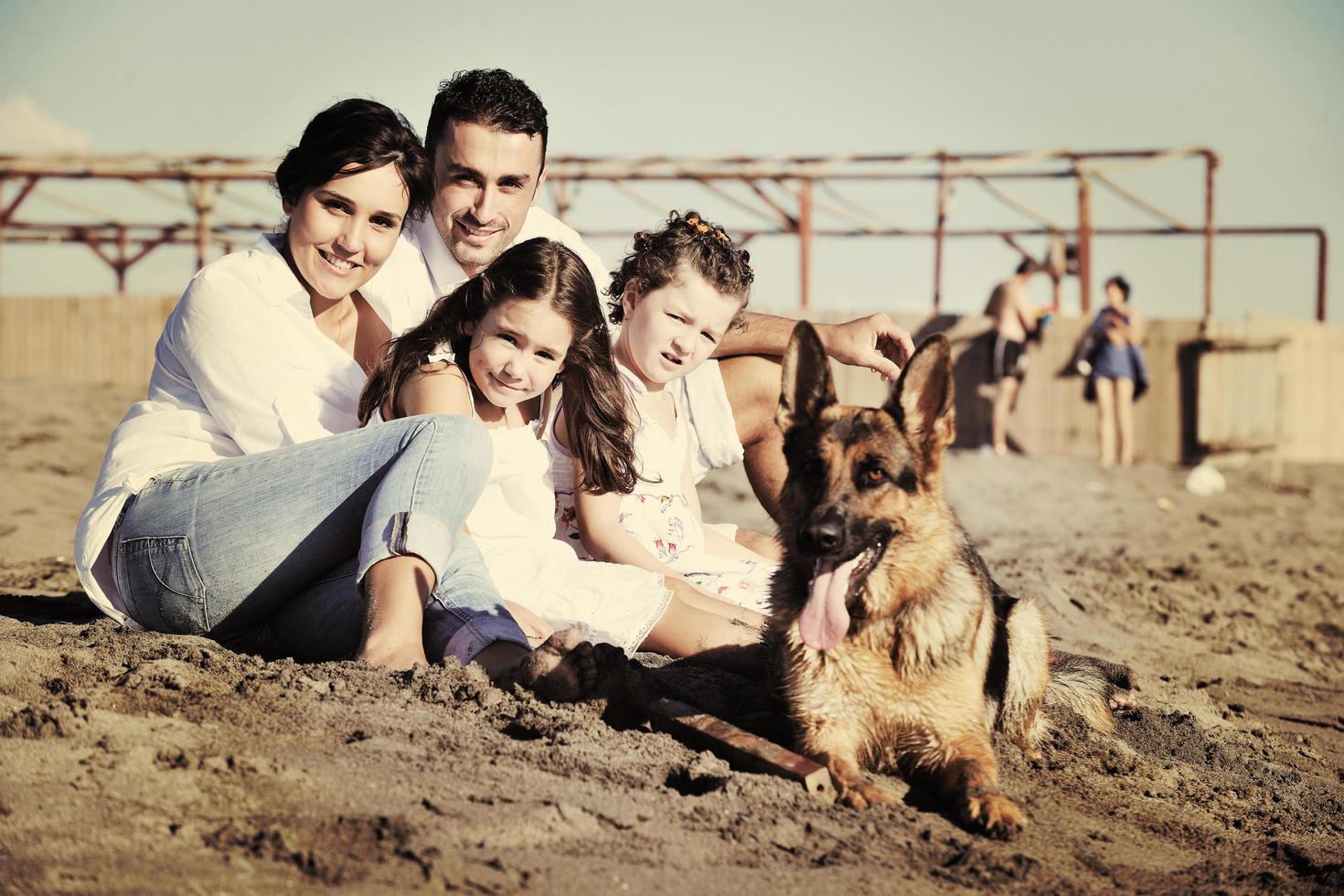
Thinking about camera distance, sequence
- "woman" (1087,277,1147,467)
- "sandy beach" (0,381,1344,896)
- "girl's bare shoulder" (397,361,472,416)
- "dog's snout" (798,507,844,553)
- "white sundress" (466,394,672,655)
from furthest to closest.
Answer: "woman" (1087,277,1147,467), "white sundress" (466,394,672,655), "girl's bare shoulder" (397,361,472,416), "dog's snout" (798,507,844,553), "sandy beach" (0,381,1344,896)

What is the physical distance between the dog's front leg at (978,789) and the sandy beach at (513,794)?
6 centimetres

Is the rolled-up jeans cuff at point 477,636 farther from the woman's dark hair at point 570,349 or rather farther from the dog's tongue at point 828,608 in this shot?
the dog's tongue at point 828,608

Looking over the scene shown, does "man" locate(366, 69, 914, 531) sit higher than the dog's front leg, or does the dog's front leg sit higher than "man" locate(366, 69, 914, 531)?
"man" locate(366, 69, 914, 531)

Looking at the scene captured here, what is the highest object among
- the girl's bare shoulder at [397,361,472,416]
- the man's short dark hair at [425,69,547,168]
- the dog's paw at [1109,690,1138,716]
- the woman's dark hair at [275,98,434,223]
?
the man's short dark hair at [425,69,547,168]

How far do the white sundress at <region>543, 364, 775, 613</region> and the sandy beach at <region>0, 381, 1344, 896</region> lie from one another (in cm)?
56

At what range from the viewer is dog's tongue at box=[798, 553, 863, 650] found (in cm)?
328

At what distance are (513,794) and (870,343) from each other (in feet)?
8.41

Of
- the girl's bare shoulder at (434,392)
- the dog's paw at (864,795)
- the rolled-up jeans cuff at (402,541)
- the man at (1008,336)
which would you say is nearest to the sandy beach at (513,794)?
the dog's paw at (864,795)

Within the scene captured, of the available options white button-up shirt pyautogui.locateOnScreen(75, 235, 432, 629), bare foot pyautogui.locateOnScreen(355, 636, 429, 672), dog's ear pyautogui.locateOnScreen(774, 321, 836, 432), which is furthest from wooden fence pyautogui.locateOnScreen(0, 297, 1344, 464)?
bare foot pyautogui.locateOnScreen(355, 636, 429, 672)

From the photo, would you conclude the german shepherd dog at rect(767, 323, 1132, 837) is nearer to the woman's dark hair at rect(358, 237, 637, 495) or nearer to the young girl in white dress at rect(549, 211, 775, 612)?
the woman's dark hair at rect(358, 237, 637, 495)

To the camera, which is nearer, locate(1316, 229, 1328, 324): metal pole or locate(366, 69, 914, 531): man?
locate(366, 69, 914, 531): man

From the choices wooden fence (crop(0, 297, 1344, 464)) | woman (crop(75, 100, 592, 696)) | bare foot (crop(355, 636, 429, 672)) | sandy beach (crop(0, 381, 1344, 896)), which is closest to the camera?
sandy beach (crop(0, 381, 1344, 896))

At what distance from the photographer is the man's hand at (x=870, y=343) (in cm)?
457

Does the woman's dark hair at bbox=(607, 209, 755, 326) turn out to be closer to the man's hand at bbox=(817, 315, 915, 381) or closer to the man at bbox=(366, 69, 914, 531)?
the man at bbox=(366, 69, 914, 531)
